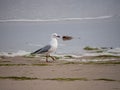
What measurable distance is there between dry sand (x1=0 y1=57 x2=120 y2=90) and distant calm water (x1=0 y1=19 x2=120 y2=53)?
247mm

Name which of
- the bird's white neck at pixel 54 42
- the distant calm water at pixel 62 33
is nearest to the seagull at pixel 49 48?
the bird's white neck at pixel 54 42

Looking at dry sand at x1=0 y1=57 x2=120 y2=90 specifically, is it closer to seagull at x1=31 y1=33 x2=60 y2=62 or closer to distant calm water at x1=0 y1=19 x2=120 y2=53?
seagull at x1=31 y1=33 x2=60 y2=62

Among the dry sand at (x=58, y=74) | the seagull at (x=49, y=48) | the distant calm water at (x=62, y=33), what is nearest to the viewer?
the dry sand at (x=58, y=74)

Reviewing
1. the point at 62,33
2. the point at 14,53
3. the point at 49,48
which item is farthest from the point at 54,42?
the point at 14,53

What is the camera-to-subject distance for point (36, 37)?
143 inches

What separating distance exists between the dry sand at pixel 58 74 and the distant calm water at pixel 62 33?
0.81 feet

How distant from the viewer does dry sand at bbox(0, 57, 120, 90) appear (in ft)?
8.01

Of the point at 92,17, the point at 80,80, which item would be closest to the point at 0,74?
the point at 80,80

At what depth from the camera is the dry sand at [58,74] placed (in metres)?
2.44

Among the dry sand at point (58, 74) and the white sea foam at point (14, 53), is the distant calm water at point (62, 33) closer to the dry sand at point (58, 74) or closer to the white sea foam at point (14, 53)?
the white sea foam at point (14, 53)

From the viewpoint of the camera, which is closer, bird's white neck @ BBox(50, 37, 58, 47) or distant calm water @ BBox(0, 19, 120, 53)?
bird's white neck @ BBox(50, 37, 58, 47)

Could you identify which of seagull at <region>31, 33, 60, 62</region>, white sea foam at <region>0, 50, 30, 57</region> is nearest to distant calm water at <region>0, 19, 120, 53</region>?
white sea foam at <region>0, 50, 30, 57</region>

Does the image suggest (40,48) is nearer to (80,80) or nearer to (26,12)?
(26,12)

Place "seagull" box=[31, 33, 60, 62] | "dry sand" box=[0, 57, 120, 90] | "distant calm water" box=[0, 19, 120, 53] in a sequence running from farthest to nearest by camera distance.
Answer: "distant calm water" box=[0, 19, 120, 53]
"seagull" box=[31, 33, 60, 62]
"dry sand" box=[0, 57, 120, 90]
